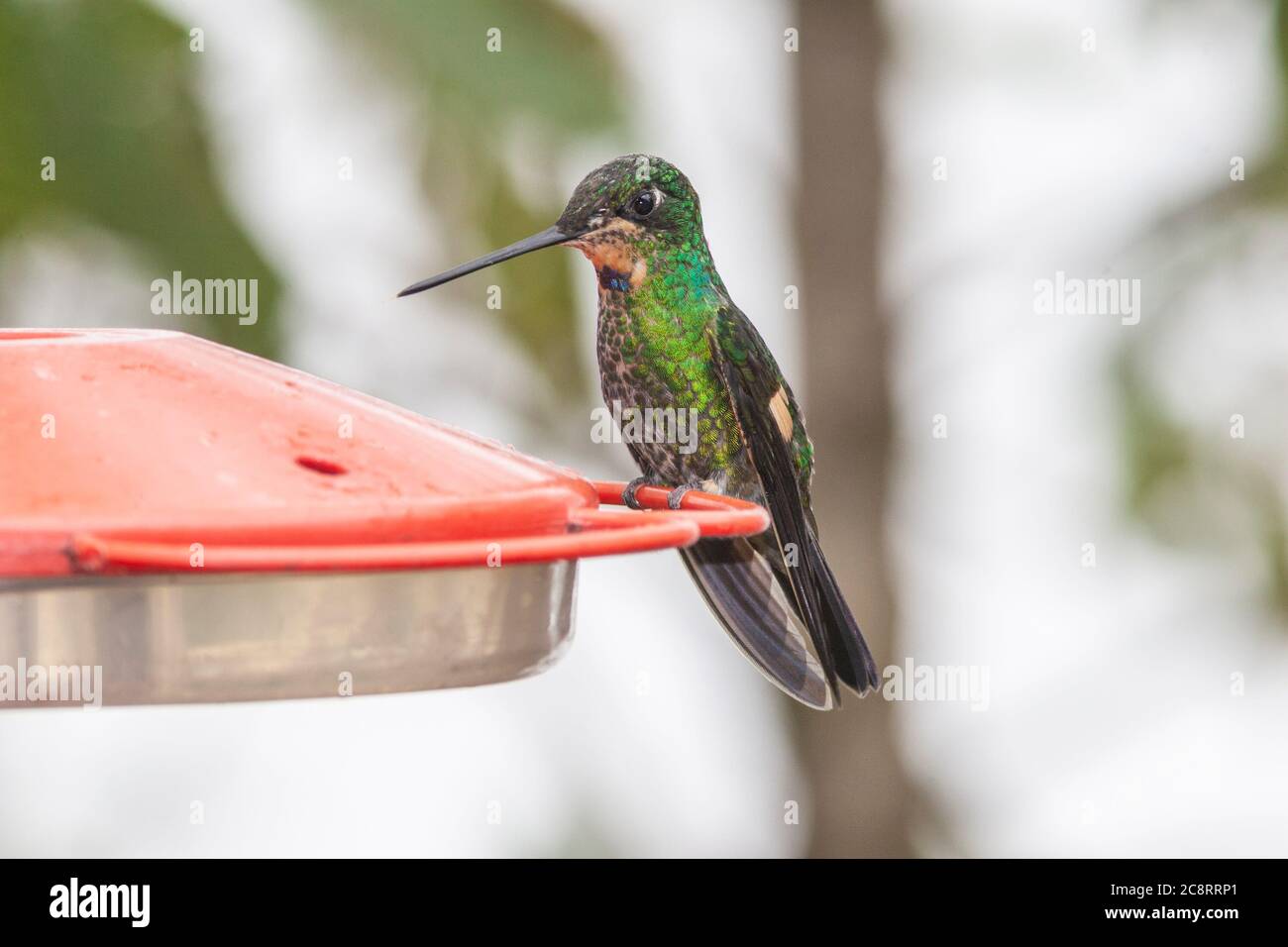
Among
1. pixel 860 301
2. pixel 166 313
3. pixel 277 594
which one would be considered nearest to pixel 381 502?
pixel 277 594

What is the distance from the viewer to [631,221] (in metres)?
3.56

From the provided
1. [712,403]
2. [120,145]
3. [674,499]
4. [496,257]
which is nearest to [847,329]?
[712,403]

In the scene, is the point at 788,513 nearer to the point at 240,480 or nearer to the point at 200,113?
the point at 240,480

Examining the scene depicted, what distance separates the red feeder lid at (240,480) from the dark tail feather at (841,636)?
3.05 feet

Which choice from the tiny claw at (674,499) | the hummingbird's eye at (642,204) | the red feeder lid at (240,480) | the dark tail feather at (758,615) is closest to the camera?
the red feeder lid at (240,480)

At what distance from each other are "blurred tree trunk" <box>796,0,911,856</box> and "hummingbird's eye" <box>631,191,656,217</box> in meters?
1.91

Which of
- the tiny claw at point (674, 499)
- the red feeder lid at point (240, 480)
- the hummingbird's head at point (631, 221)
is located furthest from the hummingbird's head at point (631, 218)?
the red feeder lid at point (240, 480)

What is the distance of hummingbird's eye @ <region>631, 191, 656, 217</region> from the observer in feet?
11.5

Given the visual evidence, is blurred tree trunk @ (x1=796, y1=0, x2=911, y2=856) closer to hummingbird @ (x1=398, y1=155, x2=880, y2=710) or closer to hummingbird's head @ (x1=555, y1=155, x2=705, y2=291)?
hummingbird @ (x1=398, y1=155, x2=880, y2=710)

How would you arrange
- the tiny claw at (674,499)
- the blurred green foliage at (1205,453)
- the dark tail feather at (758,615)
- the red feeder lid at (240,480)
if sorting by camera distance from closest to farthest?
the red feeder lid at (240,480), the tiny claw at (674,499), the dark tail feather at (758,615), the blurred green foliage at (1205,453)

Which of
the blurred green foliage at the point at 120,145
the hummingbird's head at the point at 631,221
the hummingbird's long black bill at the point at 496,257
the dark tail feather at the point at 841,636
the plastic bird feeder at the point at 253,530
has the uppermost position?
the blurred green foliage at the point at 120,145

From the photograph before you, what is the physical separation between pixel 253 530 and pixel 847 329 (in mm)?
4000

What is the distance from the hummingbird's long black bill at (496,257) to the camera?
2.54 meters

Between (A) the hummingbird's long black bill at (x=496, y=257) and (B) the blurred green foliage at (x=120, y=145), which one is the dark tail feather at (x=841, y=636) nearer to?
(A) the hummingbird's long black bill at (x=496, y=257)
